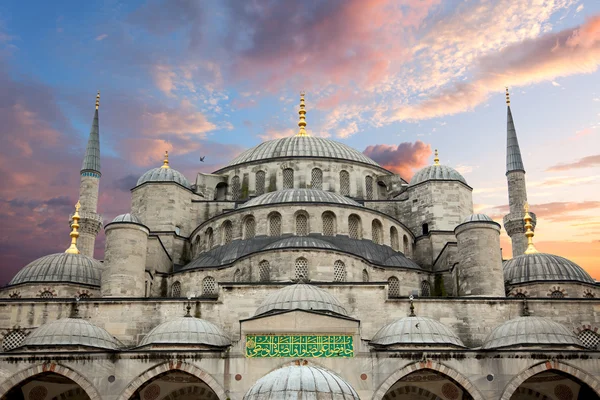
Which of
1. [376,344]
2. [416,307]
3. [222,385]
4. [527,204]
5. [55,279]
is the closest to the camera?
[222,385]

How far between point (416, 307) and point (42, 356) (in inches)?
425

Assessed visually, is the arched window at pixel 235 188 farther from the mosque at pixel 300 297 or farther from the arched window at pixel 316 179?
the arched window at pixel 316 179

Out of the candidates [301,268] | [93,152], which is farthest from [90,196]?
[301,268]

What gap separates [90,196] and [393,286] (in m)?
14.2

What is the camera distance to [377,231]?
27609 millimetres

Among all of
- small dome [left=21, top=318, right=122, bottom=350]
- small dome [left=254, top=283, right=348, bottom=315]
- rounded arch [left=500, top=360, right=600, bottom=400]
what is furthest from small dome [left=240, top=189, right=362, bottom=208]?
rounded arch [left=500, top=360, right=600, bottom=400]

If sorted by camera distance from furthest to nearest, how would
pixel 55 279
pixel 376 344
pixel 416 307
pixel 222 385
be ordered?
pixel 55 279 → pixel 416 307 → pixel 376 344 → pixel 222 385

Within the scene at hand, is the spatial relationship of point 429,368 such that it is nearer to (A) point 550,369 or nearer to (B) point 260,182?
(A) point 550,369

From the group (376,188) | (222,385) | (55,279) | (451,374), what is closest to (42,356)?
(222,385)

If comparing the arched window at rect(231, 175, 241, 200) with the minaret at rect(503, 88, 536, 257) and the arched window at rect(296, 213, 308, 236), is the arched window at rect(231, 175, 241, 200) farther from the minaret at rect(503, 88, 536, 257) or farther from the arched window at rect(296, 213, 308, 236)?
the minaret at rect(503, 88, 536, 257)

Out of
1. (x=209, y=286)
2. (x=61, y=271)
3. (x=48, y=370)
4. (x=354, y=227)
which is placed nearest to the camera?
(x=48, y=370)

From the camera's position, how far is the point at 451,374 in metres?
19.3

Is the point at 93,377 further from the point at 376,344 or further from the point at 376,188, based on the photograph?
the point at 376,188

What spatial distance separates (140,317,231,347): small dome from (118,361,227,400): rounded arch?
67 centimetres
